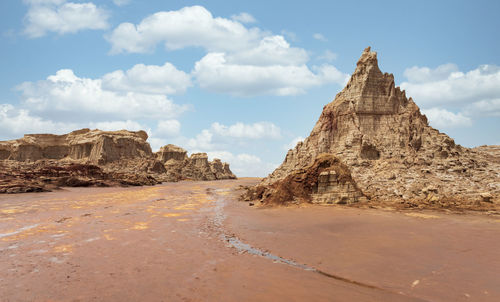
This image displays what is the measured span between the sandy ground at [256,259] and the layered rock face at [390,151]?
5.82 m

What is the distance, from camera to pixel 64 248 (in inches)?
286

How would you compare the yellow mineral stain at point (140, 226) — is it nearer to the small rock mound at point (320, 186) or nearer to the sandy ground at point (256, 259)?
the sandy ground at point (256, 259)

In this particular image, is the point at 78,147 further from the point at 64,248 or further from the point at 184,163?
the point at 64,248

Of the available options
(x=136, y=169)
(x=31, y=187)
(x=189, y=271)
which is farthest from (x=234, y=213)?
(x=136, y=169)

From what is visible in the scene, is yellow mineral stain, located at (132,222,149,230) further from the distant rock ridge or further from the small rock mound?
the distant rock ridge

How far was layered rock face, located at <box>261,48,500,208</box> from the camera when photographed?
15992mm

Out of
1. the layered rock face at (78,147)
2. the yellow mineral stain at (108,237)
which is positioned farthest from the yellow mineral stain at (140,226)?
the layered rock face at (78,147)

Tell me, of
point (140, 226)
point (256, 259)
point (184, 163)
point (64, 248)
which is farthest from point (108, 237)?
point (184, 163)

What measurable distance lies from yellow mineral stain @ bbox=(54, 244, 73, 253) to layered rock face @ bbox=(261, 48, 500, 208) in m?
11.2

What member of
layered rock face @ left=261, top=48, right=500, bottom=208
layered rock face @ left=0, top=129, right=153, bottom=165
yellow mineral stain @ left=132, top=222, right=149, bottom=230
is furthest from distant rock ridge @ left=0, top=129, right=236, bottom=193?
yellow mineral stain @ left=132, top=222, right=149, bottom=230

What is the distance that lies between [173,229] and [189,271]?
4.28 meters

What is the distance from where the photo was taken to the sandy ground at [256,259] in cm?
465

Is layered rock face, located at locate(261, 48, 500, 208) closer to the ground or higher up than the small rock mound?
higher up

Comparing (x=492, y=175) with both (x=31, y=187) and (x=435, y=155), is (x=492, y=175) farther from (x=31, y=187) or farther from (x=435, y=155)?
(x=31, y=187)
